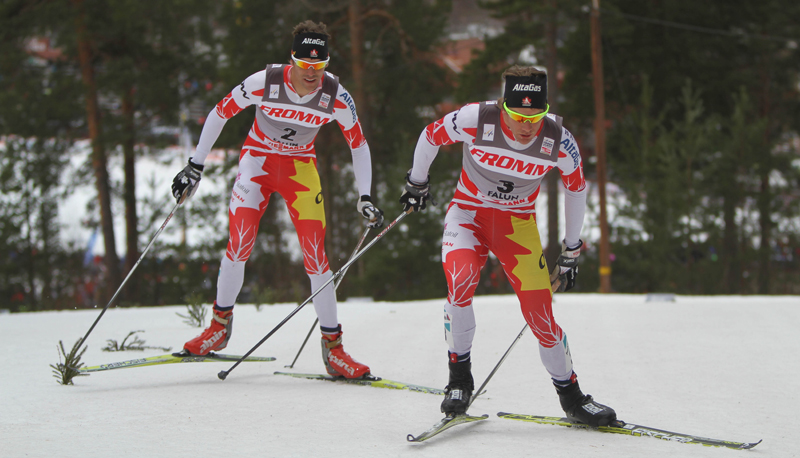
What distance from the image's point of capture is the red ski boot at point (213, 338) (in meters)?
5.08

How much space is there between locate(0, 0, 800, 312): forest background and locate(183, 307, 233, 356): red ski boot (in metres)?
11.1

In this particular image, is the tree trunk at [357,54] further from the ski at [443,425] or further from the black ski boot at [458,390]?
A: the ski at [443,425]

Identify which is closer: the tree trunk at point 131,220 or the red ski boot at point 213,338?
the red ski boot at point 213,338

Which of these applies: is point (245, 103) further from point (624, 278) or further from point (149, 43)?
point (624, 278)

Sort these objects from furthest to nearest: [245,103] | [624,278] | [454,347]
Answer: [624,278] < [245,103] < [454,347]

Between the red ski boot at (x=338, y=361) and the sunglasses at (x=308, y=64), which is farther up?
the sunglasses at (x=308, y=64)

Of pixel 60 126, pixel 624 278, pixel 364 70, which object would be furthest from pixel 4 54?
pixel 624 278

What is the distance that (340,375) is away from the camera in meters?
4.93

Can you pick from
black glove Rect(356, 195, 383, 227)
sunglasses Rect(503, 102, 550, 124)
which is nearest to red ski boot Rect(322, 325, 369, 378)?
black glove Rect(356, 195, 383, 227)

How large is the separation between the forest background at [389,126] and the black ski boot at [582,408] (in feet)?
41.6

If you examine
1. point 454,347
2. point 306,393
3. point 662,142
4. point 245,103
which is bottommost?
point 306,393

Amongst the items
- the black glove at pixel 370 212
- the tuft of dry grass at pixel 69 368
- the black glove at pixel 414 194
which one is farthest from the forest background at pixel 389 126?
the black glove at pixel 414 194

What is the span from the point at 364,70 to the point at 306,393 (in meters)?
13.3

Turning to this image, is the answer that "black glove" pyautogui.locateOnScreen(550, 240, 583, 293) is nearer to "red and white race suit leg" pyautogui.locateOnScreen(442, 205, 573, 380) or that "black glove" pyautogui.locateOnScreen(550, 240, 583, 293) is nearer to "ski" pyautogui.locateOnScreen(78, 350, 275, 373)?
"red and white race suit leg" pyautogui.locateOnScreen(442, 205, 573, 380)
